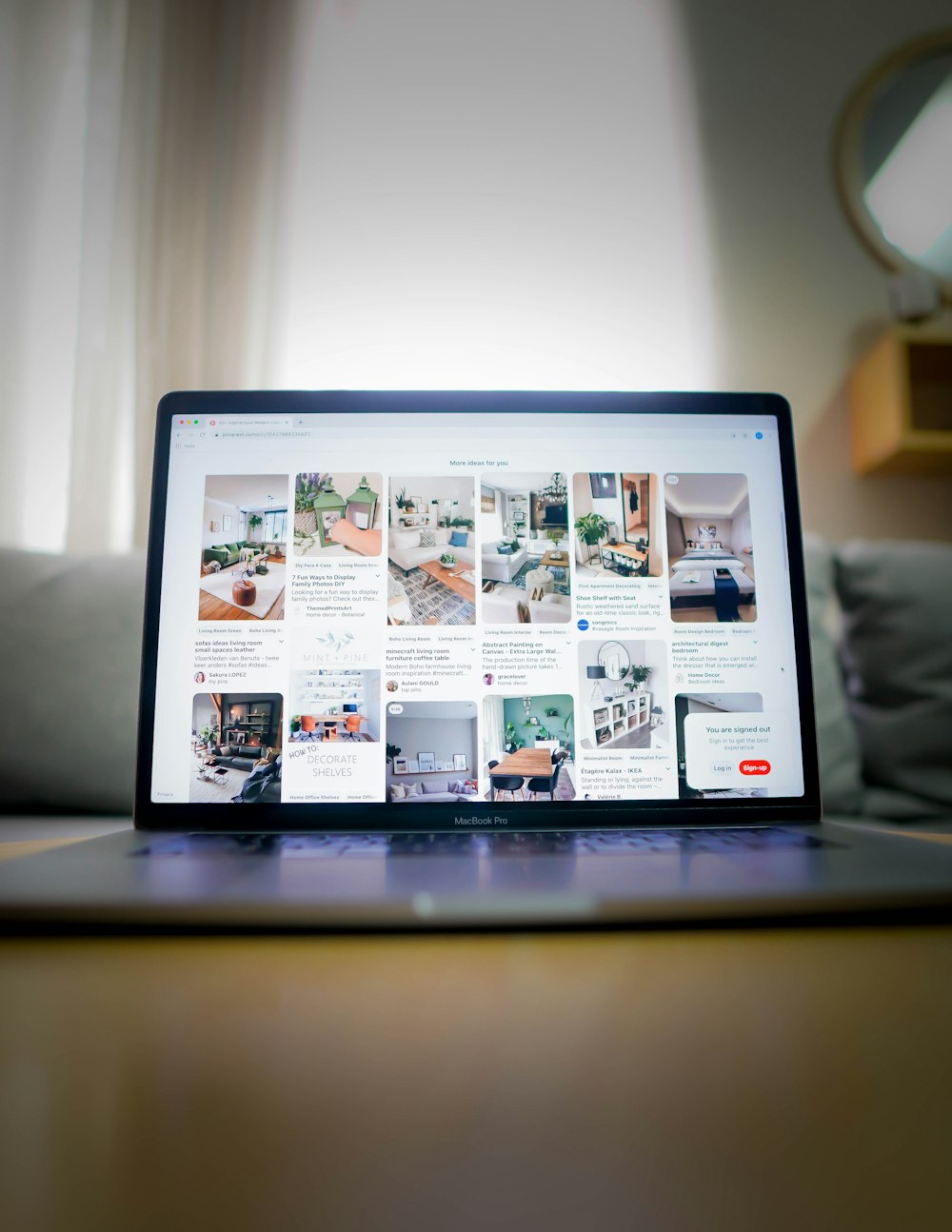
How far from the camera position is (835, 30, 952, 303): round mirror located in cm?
156

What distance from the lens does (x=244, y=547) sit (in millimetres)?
589

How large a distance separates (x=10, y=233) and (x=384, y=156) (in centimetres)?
91

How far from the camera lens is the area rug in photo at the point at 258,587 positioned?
0.58 meters

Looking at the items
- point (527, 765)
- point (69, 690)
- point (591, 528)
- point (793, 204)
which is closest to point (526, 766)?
point (527, 765)

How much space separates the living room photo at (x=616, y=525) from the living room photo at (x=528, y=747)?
133mm

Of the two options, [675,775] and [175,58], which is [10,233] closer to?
[175,58]

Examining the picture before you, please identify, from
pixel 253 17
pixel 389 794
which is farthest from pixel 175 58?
pixel 389 794

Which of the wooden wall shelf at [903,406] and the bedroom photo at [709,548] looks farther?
the wooden wall shelf at [903,406]

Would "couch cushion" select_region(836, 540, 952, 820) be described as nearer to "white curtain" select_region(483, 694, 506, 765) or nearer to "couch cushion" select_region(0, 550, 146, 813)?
"white curtain" select_region(483, 694, 506, 765)

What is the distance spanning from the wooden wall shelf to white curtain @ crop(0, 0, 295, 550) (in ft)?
4.88

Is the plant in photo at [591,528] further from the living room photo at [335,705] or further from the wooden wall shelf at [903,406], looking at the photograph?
the wooden wall shelf at [903,406]

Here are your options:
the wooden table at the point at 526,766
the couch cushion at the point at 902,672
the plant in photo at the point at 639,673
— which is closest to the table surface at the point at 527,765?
the wooden table at the point at 526,766

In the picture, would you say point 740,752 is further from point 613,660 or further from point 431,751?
point 431,751

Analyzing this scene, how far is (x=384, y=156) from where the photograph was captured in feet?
5.14
